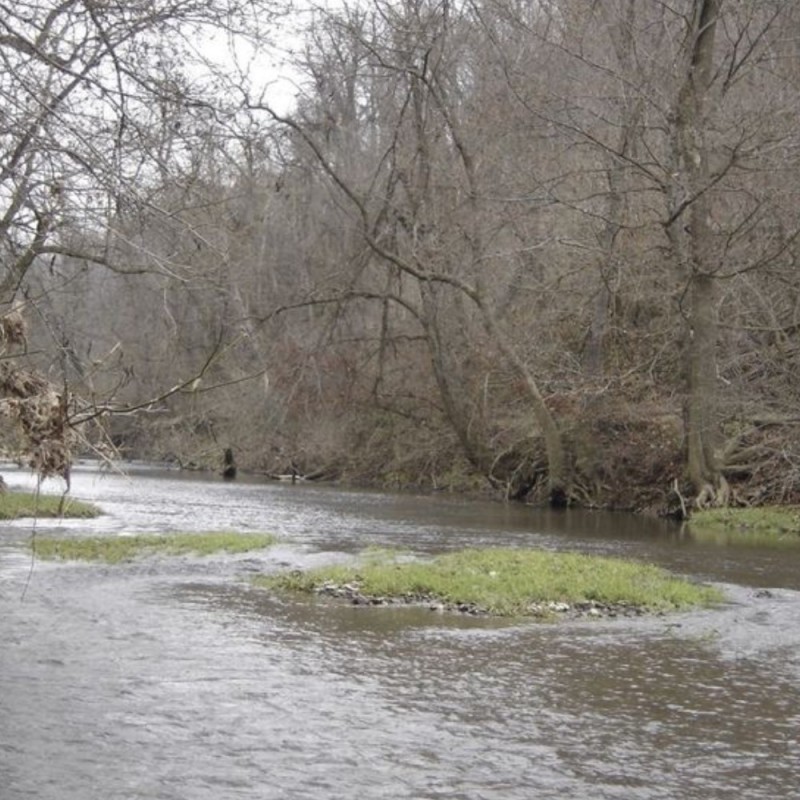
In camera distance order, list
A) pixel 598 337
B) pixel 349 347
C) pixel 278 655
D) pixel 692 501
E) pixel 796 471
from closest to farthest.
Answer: pixel 278 655
pixel 796 471
pixel 692 501
pixel 598 337
pixel 349 347

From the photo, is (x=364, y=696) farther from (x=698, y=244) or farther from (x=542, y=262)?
(x=542, y=262)

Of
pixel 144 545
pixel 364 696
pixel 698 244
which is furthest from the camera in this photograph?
pixel 698 244

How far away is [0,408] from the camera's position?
8.59m

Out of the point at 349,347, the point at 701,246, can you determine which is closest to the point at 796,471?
A: the point at 701,246

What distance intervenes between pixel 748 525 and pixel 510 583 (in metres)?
13.2

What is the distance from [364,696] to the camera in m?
10.6

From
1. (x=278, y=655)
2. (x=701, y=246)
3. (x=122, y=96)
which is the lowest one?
(x=278, y=655)

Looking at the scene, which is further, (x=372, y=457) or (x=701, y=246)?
(x=372, y=457)

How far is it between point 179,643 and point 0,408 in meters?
4.57

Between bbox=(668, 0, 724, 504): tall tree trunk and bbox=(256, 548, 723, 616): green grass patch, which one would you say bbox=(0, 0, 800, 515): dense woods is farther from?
bbox=(256, 548, 723, 616): green grass patch

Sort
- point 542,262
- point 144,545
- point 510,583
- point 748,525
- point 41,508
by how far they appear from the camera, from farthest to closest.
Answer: point 542,262 → point 748,525 → point 41,508 → point 144,545 → point 510,583

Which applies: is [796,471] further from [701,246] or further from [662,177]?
[662,177]

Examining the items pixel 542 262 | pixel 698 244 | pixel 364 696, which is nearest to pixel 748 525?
pixel 698 244

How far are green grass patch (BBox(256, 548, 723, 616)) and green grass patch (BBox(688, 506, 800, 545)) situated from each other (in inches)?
309
